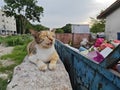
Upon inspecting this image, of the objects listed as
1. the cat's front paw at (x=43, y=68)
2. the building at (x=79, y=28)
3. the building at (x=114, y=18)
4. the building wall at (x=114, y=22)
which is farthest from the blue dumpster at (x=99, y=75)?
the building at (x=79, y=28)

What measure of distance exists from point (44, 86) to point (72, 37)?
406cm

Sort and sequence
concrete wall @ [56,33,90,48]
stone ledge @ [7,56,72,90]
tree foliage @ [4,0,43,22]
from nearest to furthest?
stone ledge @ [7,56,72,90] < concrete wall @ [56,33,90,48] < tree foliage @ [4,0,43,22]

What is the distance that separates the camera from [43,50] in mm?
3375

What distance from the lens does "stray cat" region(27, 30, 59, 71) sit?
10.6ft

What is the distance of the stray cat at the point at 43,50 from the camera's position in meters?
3.24

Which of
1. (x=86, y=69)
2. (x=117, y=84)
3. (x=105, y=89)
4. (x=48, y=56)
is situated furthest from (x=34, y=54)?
(x=117, y=84)

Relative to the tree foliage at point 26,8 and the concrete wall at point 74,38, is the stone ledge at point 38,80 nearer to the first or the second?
the concrete wall at point 74,38

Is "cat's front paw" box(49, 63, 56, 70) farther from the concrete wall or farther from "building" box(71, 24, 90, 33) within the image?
"building" box(71, 24, 90, 33)

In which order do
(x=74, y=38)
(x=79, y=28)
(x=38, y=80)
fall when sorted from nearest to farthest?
(x=38, y=80), (x=74, y=38), (x=79, y=28)

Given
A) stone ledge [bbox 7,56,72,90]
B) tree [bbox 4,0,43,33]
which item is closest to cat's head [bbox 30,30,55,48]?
stone ledge [bbox 7,56,72,90]

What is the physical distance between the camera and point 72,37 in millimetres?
6727

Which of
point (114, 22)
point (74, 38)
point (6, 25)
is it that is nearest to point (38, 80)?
point (74, 38)

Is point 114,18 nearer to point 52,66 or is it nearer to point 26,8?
point 52,66

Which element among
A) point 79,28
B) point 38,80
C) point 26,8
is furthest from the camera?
point 26,8
